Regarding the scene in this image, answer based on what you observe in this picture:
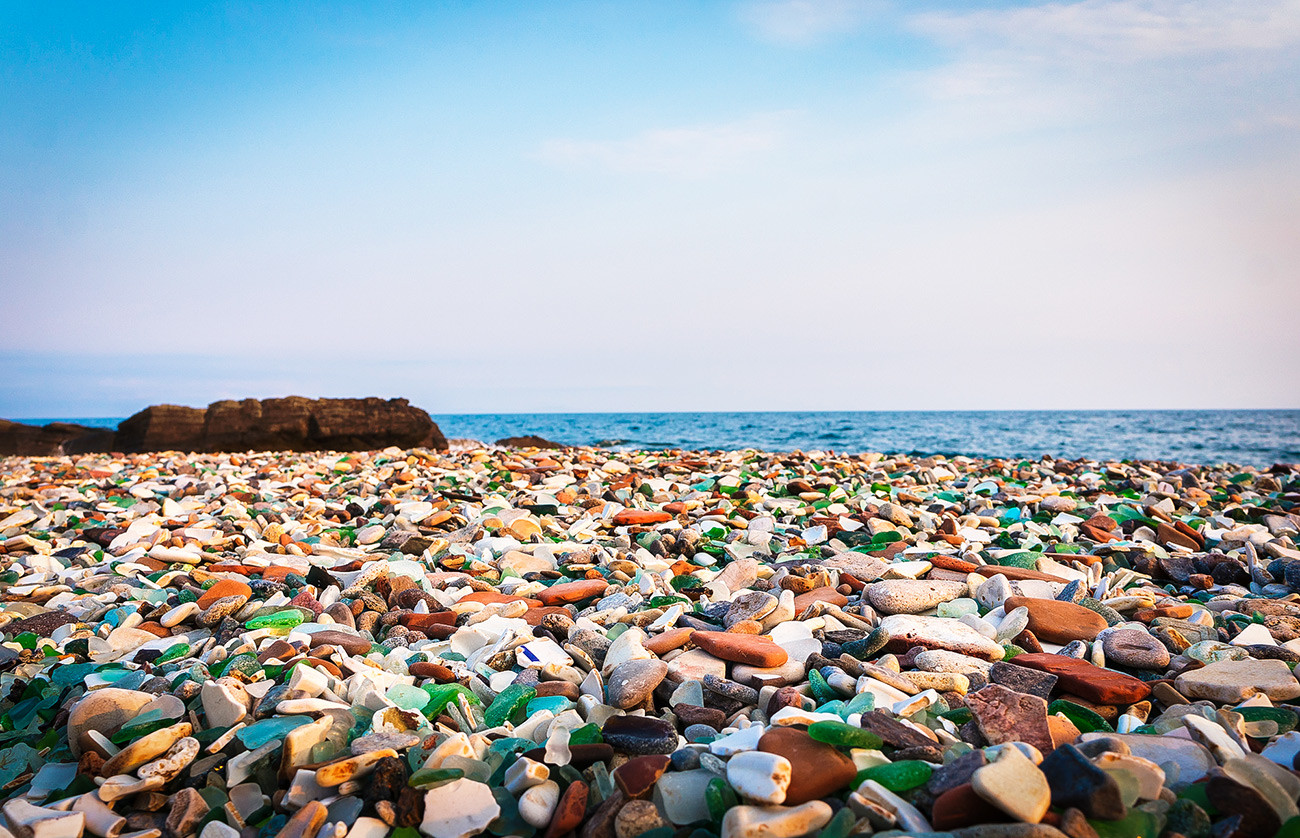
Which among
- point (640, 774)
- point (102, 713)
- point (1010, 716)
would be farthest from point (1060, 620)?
point (102, 713)

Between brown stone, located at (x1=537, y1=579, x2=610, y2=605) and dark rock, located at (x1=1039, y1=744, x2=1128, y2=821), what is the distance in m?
1.73

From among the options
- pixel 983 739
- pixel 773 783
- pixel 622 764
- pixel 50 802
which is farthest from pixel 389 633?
pixel 983 739

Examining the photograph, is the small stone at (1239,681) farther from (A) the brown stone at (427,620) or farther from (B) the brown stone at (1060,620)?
(A) the brown stone at (427,620)

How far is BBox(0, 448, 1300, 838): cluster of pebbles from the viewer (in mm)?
1307

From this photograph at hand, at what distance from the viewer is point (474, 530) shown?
12.3 feet

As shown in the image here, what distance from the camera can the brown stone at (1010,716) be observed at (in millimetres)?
1502

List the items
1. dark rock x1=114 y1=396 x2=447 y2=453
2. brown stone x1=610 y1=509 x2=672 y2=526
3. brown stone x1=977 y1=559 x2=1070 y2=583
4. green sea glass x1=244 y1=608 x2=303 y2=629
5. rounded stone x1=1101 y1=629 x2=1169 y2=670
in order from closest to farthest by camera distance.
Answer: rounded stone x1=1101 y1=629 x2=1169 y2=670 → green sea glass x1=244 y1=608 x2=303 y2=629 → brown stone x1=977 y1=559 x2=1070 y2=583 → brown stone x1=610 y1=509 x2=672 y2=526 → dark rock x1=114 y1=396 x2=447 y2=453

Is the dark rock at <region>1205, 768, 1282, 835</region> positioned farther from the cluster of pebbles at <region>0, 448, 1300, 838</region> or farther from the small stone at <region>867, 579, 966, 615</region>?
the small stone at <region>867, 579, 966, 615</region>

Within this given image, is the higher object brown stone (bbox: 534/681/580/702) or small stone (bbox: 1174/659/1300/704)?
small stone (bbox: 1174/659/1300/704)

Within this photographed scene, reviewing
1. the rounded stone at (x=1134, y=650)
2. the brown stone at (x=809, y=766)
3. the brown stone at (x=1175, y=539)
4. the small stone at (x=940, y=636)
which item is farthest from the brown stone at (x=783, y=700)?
the brown stone at (x=1175, y=539)

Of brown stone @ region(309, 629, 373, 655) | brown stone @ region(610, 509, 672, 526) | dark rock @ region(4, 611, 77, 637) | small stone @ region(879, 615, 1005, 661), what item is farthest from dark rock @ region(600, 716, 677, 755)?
brown stone @ region(610, 509, 672, 526)

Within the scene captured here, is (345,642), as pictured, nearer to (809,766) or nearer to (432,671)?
(432,671)

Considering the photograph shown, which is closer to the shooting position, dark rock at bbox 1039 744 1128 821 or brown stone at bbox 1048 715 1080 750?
dark rock at bbox 1039 744 1128 821

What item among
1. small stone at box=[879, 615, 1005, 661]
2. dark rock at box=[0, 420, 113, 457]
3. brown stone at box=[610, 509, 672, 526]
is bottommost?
dark rock at box=[0, 420, 113, 457]
